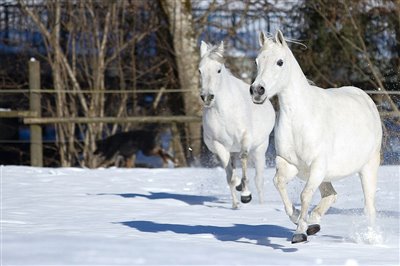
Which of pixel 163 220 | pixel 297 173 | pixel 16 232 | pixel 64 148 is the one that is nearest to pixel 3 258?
pixel 16 232

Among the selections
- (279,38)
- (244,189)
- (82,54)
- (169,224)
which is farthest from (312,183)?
(82,54)

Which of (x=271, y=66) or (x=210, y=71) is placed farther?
(x=210, y=71)

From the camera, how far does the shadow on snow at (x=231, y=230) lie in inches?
251

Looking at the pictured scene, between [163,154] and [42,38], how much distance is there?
2724mm

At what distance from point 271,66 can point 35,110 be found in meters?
7.61

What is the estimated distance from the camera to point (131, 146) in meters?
14.4

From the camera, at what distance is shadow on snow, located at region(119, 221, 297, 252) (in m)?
6.38

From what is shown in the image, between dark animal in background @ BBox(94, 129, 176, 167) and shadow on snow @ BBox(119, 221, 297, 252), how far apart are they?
7.09 metres

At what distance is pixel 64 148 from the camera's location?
14477mm

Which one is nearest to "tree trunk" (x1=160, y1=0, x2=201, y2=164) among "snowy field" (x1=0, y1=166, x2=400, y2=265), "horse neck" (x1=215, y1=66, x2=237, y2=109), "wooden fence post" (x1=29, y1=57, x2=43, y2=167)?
"wooden fence post" (x1=29, y1=57, x2=43, y2=167)

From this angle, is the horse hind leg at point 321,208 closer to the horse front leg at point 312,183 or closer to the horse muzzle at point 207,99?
the horse front leg at point 312,183

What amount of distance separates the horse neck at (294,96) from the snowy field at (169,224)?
0.81 meters

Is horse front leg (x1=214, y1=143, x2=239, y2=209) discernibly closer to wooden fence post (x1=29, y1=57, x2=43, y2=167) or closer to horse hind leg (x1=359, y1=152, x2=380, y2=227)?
horse hind leg (x1=359, y1=152, x2=380, y2=227)

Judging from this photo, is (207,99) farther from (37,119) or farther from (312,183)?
(37,119)
